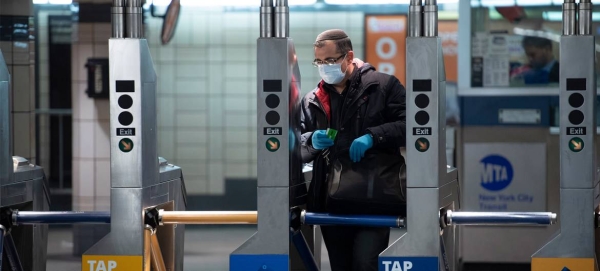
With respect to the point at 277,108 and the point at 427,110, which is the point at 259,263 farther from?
the point at 427,110

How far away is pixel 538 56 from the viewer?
7.50 metres

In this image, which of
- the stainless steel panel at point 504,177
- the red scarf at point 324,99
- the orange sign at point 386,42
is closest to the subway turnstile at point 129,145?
the red scarf at point 324,99

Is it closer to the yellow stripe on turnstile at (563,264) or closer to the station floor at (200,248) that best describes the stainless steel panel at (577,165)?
the yellow stripe on turnstile at (563,264)

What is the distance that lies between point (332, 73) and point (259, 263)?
0.96 m

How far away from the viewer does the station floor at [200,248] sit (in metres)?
7.80

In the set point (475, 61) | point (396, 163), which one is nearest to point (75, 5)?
point (475, 61)

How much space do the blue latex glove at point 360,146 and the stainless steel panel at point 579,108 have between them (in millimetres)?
880

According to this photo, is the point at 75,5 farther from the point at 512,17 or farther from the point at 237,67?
the point at 512,17

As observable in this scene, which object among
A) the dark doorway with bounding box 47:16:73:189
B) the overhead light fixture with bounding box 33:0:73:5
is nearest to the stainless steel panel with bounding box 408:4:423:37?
the overhead light fixture with bounding box 33:0:73:5

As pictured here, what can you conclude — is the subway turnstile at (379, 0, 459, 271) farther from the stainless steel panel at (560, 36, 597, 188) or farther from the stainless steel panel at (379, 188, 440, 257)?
the stainless steel panel at (560, 36, 597, 188)

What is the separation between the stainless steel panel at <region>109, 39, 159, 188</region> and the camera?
496 cm

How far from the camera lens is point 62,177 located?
10.9 m

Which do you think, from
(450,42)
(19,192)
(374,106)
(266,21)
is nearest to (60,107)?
(450,42)

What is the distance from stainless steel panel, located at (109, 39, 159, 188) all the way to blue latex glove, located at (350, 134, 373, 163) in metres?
0.98
